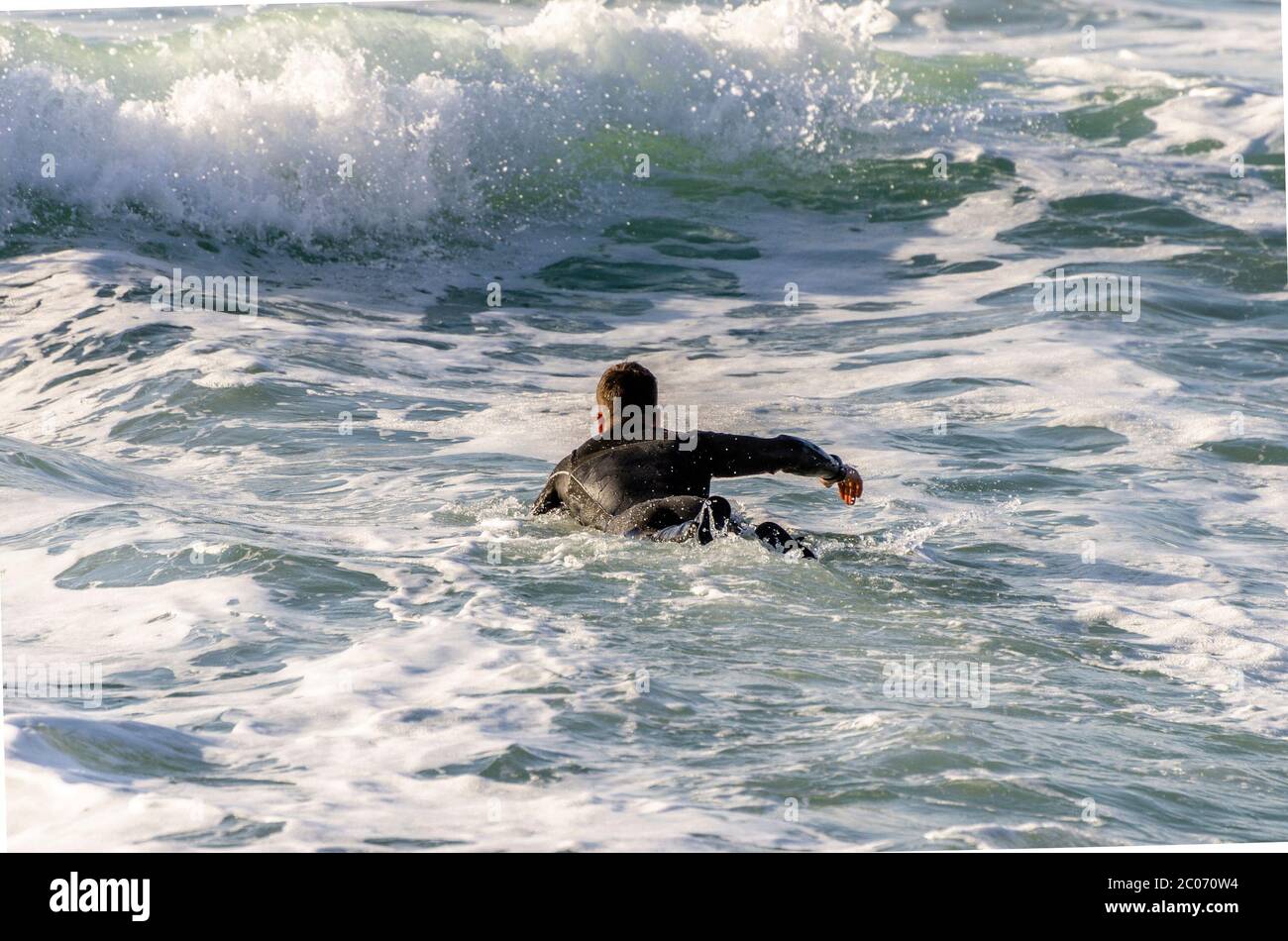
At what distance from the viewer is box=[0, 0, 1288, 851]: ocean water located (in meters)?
4.87

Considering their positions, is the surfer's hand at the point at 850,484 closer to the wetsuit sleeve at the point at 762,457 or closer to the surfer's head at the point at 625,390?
the wetsuit sleeve at the point at 762,457

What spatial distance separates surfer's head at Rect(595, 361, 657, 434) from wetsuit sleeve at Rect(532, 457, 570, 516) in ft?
0.91

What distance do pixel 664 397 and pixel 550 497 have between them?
406cm

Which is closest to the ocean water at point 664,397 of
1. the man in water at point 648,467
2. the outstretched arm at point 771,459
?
the man in water at point 648,467

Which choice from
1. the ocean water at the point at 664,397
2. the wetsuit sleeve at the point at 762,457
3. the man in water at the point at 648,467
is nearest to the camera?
the ocean water at the point at 664,397

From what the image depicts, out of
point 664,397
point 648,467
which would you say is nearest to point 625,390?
point 648,467


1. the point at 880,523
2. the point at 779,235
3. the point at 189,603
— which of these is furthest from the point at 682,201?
the point at 189,603

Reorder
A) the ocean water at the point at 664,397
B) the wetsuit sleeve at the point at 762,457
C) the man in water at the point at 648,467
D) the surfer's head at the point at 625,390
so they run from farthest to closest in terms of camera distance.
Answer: the surfer's head at the point at 625,390 → the wetsuit sleeve at the point at 762,457 → the man in water at the point at 648,467 → the ocean water at the point at 664,397

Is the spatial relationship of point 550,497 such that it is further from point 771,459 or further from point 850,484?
point 850,484

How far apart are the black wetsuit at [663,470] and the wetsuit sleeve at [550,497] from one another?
10cm

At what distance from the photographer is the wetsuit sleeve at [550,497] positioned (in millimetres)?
7812

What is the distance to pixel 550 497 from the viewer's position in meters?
7.84

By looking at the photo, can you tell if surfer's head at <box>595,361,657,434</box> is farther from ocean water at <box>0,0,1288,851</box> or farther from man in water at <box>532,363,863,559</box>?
ocean water at <box>0,0,1288,851</box>
